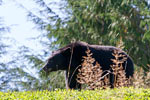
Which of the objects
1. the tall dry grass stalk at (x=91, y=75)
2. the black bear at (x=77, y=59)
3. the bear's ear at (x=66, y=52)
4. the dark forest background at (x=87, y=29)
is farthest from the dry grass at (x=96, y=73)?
the dark forest background at (x=87, y=29)

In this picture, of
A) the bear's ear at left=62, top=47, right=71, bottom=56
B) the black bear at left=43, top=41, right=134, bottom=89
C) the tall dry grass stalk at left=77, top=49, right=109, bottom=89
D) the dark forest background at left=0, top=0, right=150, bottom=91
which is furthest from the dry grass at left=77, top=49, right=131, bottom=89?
the dark forest background at left=0, top=0, right=150, bottom=91

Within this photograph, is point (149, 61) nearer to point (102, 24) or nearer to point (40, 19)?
point (102, 24)

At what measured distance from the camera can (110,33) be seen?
14.4m

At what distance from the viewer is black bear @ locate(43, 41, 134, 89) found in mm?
8319

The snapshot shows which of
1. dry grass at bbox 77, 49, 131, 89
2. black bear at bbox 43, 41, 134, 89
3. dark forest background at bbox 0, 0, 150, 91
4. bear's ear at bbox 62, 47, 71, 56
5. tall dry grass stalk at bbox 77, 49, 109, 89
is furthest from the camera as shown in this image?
dark forest background at bbox 0, 0, 150, 91

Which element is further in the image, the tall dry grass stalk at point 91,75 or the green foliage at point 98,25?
the green foliage at point 98,25

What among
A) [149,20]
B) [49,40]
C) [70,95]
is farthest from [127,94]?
[49,40]

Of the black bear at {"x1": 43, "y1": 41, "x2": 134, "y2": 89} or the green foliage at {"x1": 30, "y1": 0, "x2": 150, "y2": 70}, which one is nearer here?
the black bear at {"x1": 43, "y1": 41, "x2": 134, "y2": 89}

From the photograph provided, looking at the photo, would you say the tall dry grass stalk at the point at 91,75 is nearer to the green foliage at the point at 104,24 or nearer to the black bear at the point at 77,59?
the black bear at the point at 77,59

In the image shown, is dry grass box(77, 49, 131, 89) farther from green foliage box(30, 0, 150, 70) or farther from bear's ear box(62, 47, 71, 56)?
green foliage box(30, 0, 150, 70)

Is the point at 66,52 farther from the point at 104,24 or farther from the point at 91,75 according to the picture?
the point at 104,24

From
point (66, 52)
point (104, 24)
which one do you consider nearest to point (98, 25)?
point (104, 24)

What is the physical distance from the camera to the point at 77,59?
855 cm

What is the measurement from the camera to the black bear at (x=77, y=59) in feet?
27.3
